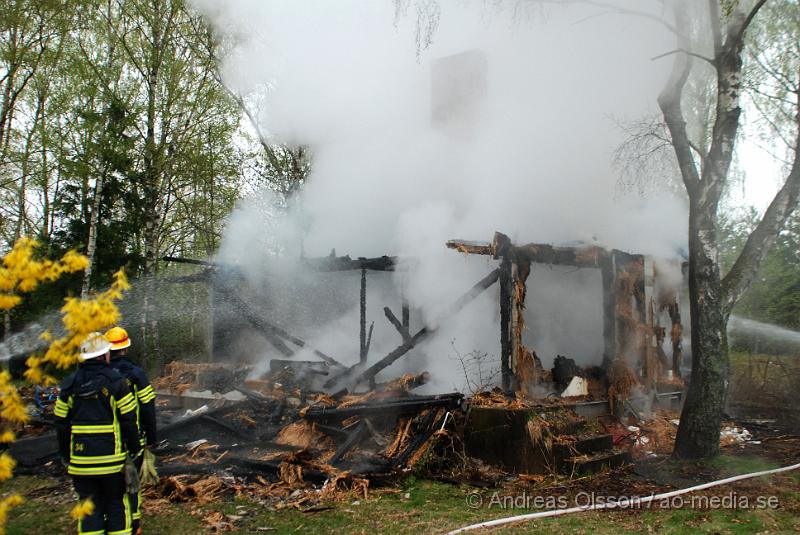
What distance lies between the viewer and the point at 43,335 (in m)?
2.87

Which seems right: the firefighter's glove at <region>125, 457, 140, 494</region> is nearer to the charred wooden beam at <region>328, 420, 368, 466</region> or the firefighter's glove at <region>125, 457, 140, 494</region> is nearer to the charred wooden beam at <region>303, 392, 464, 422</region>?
the charred wooden beam at <region>328, 420, 368, 466</region>

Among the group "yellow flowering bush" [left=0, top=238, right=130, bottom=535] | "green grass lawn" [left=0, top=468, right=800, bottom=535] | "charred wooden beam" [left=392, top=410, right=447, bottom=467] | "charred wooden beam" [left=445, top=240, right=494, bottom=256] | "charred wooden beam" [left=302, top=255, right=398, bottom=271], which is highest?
"charred wooden beam" [left=445, top=240, right=494, bottom=256]

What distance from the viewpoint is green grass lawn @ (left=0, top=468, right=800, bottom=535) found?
4.98m

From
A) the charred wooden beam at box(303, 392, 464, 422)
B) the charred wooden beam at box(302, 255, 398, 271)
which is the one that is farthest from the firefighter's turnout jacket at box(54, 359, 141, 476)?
the charred wooden beam at box(302, 255, 398, 271)

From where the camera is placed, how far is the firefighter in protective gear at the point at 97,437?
13.1 ft

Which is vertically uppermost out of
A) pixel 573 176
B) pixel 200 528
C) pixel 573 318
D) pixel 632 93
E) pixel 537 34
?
pixel 537 34

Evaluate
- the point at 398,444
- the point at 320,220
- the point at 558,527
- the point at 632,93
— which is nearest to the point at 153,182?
the point at 320,220

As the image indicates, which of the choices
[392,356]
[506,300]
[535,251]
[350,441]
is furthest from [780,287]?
[350,441]

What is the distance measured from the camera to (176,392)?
10.8 m

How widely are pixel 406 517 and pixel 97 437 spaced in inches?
113

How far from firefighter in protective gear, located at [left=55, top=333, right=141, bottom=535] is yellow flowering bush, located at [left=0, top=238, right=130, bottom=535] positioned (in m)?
0.85

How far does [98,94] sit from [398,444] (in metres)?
13.4

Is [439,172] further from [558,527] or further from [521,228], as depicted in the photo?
[558,527]

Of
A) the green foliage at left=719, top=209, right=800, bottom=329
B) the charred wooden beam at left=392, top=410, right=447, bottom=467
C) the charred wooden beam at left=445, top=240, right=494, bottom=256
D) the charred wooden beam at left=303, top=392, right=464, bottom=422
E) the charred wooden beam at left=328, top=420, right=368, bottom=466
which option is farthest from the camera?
the green foliage at left=719, top=209, right=800, bottom=329
